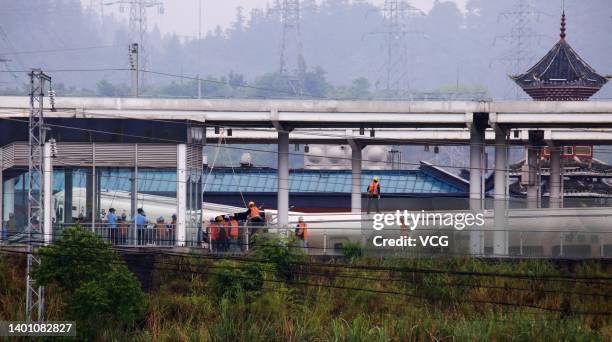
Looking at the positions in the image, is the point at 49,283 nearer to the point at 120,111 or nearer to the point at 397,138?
the point at 120,111

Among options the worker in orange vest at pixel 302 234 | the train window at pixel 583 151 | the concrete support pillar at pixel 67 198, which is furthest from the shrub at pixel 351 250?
the train window at pixel 583 151

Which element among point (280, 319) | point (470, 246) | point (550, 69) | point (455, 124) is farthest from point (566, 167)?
point (280, 319)

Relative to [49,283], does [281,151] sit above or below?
above

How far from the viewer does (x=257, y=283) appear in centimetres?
4088

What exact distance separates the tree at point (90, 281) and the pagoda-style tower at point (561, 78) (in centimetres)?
5643

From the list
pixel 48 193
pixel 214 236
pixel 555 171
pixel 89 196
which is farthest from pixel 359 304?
pixel 555 171

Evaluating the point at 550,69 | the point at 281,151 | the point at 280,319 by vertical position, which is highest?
the point at 550,69

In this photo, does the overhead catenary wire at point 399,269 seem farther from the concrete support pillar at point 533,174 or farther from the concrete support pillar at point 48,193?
the concrete support pillar at point 533,174

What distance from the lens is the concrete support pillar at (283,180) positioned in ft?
158

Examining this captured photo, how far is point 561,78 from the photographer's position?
89688mm

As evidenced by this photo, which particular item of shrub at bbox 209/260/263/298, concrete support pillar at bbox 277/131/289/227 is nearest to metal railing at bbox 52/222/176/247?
shrub at bbox 209/260/263/298

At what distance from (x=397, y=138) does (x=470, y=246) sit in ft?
51.9

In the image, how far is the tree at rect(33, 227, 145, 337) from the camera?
121 feet

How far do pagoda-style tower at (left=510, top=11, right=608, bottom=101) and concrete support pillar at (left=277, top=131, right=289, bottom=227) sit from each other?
43.2 meters
